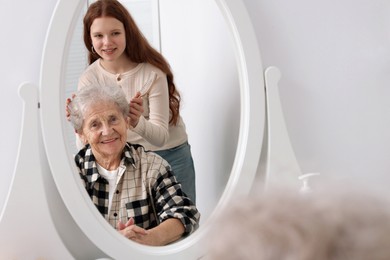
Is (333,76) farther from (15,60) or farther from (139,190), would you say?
(15,60)

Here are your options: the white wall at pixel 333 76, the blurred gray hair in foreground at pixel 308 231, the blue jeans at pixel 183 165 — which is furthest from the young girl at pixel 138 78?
the blurred gray hair in foreground at pixel 308 231

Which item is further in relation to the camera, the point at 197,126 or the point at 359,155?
the point at 359,155

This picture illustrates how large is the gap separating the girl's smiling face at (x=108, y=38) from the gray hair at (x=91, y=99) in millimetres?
45

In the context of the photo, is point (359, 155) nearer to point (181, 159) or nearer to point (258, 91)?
point (258, 91)

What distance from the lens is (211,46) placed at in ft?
3.19

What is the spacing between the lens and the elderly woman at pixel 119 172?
89 centimetres

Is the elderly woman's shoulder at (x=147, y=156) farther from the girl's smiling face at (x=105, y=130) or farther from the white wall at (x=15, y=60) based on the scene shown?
the white wall at (x=15, y=60)

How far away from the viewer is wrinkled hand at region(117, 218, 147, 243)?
3.01 ft

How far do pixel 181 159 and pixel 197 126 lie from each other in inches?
2.2

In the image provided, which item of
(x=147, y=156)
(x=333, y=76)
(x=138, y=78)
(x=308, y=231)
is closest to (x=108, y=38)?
(x=138, y=78)

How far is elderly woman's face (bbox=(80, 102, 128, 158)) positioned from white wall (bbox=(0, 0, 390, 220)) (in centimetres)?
30

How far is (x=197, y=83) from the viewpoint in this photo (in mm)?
958

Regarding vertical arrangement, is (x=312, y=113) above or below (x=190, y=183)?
above

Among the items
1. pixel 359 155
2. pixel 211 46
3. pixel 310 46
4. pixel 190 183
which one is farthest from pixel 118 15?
pixel 359 155
